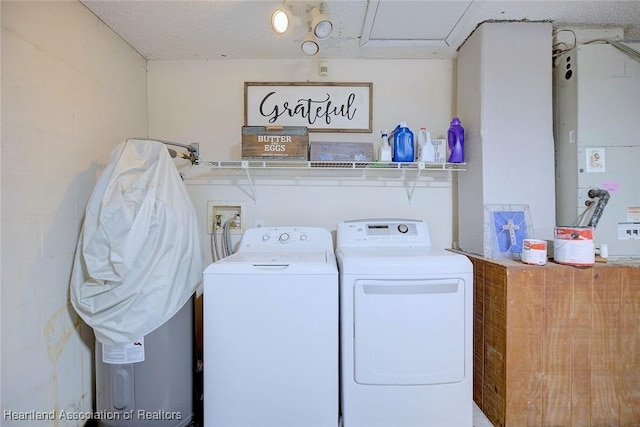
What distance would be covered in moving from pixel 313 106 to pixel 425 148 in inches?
32.3

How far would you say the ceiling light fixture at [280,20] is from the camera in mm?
1322

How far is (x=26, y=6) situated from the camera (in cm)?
114

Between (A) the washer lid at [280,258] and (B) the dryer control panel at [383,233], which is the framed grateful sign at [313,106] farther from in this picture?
(A) the washer lid at [280,258]

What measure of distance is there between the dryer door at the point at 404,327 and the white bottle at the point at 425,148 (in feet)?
2.62

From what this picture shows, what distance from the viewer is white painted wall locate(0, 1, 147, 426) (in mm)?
1081

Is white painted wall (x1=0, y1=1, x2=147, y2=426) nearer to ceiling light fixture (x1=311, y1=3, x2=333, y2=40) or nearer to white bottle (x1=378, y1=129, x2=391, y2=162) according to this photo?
ceiling light fixture (x1=311, y1=3, x2=333, y2=40)

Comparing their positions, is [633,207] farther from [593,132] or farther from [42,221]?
[42,221]

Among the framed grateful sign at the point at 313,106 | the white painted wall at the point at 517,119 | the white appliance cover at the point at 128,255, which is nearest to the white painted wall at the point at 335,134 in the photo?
the framed grateful sign at the point at 313,106

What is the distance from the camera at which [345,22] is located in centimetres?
157

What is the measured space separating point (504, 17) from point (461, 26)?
8.7 inches

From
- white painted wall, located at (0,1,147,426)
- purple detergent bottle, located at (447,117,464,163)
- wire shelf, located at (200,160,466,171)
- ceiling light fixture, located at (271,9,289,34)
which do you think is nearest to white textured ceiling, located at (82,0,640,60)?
ceiling light fixture, located at (271,9,289,34)

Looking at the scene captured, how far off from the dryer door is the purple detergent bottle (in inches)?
33.1

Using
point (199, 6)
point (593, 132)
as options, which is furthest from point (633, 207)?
point (199, 6)

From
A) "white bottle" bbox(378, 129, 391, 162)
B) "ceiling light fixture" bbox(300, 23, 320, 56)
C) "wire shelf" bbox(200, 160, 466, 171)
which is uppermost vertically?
"ceiling light fixture" bbox(300, 23, 320, 56)
